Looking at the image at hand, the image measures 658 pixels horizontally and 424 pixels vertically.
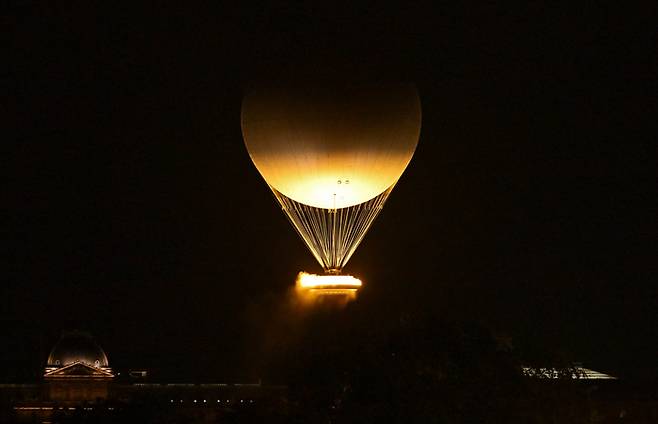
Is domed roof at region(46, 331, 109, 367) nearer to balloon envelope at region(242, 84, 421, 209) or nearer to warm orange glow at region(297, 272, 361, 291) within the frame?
warm orange glow at region(297, 272, 361, 291)

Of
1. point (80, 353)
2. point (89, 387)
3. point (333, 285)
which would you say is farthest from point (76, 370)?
point (333, 285)

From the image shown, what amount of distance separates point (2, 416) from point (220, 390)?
5985cm

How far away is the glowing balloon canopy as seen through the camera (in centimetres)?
6881

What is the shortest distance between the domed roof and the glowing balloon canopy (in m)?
125

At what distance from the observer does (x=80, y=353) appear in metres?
197

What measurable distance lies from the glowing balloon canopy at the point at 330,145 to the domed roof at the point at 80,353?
411 ft

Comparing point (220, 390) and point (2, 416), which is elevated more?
point (220, 390)

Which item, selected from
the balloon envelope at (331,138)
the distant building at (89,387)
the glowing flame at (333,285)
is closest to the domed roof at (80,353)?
the distant building at (89,387)

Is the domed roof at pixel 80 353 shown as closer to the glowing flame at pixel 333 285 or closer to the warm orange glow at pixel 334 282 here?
the glowing flame at pixel 333 285

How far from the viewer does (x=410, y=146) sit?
7231 cm

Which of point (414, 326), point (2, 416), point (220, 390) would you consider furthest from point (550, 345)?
point (220, 390)

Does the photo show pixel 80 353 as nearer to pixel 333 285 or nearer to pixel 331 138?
pixel 333 285

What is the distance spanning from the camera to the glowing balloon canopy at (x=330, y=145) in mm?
68812

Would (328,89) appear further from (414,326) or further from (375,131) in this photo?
(414,326)
